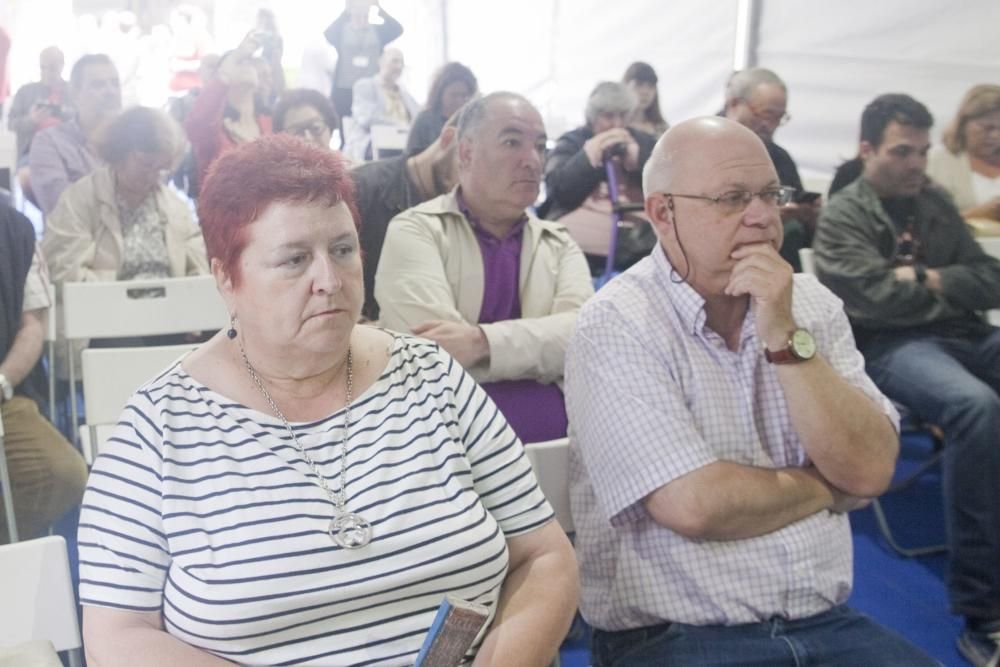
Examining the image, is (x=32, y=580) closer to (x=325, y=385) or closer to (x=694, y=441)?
(x=325, y=385)

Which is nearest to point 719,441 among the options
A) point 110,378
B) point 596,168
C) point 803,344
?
point 803,344

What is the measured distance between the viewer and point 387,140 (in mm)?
6285

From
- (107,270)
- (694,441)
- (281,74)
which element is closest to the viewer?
(694,441)

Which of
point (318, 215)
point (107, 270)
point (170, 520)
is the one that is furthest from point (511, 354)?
point (107, 270)

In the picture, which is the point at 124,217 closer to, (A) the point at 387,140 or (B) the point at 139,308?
(B) the point at 139,308

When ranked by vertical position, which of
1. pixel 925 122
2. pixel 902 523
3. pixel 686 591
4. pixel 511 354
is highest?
pixel 925 122

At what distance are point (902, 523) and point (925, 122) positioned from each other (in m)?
1.38

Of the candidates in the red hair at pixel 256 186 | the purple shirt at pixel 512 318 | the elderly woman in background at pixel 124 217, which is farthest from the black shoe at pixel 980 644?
the elderly woman in background at pixel 124 217

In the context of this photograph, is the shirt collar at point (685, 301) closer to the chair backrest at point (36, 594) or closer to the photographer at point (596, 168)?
the chair backrest at point (36, 594)

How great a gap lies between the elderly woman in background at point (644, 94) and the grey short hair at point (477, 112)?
3871 mm

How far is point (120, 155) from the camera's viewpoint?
11.6 feet

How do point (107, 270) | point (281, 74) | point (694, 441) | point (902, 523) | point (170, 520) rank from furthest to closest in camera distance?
point (281, 74)
point (107, 270)
point (902, 523)
point (694, 441)
point (170, 520)

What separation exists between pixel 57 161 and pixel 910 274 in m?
3.98

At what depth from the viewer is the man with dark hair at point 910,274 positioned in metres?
2.81
